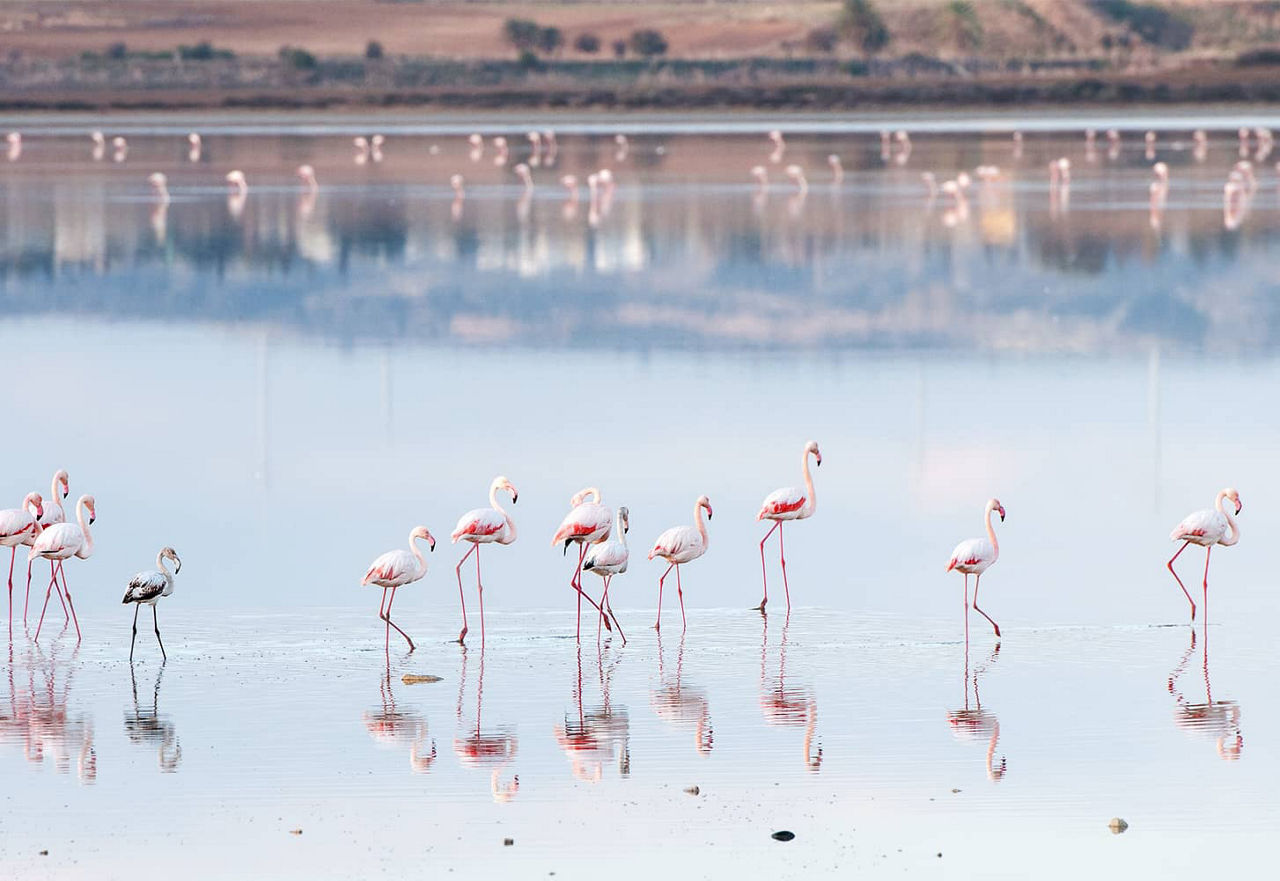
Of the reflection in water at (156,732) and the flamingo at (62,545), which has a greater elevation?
the flamingo at (62,545)

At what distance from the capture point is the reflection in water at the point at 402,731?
8102 mm

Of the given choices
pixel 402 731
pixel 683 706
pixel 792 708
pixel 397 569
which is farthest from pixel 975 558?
pixel 402 731

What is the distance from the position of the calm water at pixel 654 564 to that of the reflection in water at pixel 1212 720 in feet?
0.06

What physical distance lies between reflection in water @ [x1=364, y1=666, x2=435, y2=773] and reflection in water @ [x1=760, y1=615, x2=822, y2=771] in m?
1.29

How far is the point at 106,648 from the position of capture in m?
9.75

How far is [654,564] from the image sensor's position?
11.3m

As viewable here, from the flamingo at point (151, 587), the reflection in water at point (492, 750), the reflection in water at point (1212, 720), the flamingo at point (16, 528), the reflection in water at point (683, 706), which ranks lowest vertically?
the reflection in water at point (492, 750)

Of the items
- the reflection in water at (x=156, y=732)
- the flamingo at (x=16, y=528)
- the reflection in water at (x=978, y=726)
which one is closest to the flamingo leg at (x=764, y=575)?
the reflection in water at (x=978, y=726)

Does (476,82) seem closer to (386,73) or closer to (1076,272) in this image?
(386,73)

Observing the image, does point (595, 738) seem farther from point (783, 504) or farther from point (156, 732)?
point (783, 504)

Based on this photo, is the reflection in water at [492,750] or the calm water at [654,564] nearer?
the calm water at [654,564]

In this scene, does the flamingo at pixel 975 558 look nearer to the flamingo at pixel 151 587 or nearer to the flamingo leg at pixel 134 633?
the flamingo at pixel 151 587

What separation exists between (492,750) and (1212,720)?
2.67 metres

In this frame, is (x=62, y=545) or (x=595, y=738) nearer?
(x=595, y=738)
